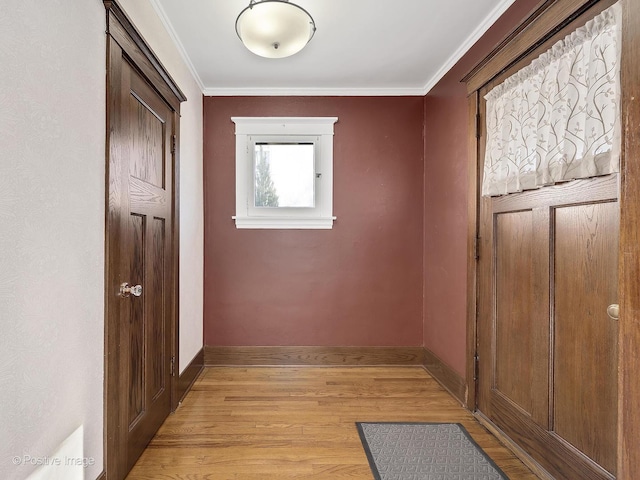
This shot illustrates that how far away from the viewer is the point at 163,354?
7.40 feet

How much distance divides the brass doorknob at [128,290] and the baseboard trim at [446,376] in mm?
2154

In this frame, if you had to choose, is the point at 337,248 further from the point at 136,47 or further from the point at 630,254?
the point at 630,254

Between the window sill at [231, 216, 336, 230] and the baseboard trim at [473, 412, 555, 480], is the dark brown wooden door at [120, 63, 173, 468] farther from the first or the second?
the baseboard trim at [473, 412, 555, 480]

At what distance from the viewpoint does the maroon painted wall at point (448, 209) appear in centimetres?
256

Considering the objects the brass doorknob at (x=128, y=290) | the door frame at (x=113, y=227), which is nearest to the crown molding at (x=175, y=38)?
the door frame at (x=113, y=227)

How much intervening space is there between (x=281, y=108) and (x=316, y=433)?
2.61 meters

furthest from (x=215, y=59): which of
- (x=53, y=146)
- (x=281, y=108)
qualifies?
(x=53, y=146)

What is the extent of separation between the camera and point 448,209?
9.25 ft

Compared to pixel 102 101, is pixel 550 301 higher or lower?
lower

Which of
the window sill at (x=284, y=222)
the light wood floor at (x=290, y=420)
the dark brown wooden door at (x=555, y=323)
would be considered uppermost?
the window sill at (x=284, y=222)

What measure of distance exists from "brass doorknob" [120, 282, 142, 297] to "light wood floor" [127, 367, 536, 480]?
88cm

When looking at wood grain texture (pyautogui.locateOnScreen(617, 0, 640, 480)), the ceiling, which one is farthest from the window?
wood grain texture (pyautogui.locateOnScreen(617, 0, 640, 480))

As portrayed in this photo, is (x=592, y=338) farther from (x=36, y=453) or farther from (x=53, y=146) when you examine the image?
(x=53, y=146)

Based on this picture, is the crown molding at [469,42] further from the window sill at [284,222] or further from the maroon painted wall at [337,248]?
the window sill at [284,222]
